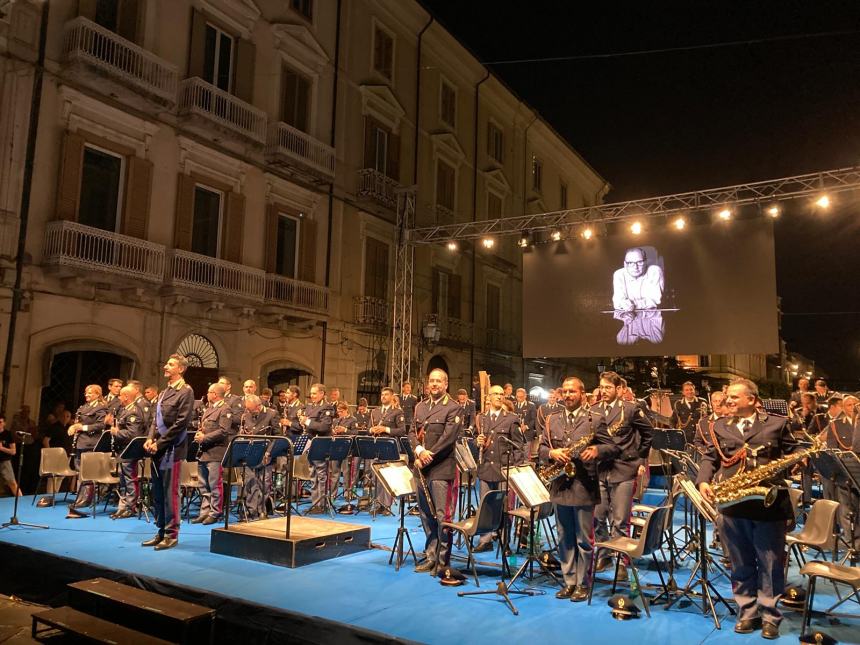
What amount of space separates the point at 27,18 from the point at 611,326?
15910mm

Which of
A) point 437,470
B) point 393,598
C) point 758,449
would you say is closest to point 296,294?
point 437,470

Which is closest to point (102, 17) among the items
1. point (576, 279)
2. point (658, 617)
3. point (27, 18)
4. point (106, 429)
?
point (27, 18)

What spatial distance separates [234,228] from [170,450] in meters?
11.0

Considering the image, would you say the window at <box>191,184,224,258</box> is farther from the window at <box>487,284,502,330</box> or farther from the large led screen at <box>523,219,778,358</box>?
the window at <box>487,284,502,330</box>

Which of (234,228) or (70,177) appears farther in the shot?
(234,228)

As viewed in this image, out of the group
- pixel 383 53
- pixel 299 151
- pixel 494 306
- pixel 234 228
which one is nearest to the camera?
pixel 234 228

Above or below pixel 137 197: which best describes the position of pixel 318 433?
below

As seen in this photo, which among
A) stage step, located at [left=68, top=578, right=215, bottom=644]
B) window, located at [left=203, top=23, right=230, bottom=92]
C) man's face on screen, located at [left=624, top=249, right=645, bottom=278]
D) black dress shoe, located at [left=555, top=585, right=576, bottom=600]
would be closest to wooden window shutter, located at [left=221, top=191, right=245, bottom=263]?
window, located at [left=203, top=23, right=230, bottom=92]

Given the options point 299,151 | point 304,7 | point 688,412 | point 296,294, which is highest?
point 304,7

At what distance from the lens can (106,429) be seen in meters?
11.4

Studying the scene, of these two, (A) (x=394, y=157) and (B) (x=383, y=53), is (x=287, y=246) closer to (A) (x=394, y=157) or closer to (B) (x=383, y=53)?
(A) (x=394, y=157)

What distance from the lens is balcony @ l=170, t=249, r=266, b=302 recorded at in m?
16.3

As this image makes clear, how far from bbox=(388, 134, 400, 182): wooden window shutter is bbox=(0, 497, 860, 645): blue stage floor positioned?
17297 millimetres

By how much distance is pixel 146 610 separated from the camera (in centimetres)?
611
